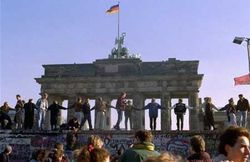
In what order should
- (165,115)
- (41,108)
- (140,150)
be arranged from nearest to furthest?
(140,150) < (41,108) < (165,115)

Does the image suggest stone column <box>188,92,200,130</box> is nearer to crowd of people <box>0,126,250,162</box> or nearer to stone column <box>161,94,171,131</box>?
stone column <box>161,94,171,131</box>

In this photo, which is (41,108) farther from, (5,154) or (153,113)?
(5,154)

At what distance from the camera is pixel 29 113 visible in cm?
2064

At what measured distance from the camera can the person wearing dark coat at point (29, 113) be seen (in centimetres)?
2045

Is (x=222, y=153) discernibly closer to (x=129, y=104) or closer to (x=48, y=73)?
(x=129, y=104)

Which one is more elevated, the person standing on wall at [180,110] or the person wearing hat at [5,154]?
the person standing on wall at [180,110]

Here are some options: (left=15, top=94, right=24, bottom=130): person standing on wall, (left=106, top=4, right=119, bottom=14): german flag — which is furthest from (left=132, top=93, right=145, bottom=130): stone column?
(left=15, top=94, right=24, bottom=130): person standing on wall

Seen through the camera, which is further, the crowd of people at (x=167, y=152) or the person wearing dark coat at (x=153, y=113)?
the person wearing dark coat at (x=153, y=113)

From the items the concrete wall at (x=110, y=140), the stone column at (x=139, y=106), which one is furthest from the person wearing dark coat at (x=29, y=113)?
the stone column at (x=139, y=106)

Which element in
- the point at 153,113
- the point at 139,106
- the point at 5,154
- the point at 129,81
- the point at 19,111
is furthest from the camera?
the point at 129,81

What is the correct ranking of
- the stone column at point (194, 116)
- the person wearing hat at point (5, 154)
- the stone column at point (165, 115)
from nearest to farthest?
the person wearing hat at point (5, 154) < the stone column at point (194, 116) < the stone column at point (165, 115)

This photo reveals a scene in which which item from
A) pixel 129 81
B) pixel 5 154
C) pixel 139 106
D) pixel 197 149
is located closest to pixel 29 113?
pixel 5 154

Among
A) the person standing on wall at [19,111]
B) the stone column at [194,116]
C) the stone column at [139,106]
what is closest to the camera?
the person standing on wall at [19,111]

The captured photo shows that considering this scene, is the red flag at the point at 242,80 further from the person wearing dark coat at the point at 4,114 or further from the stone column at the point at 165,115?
the stone column at the point at 165,115
